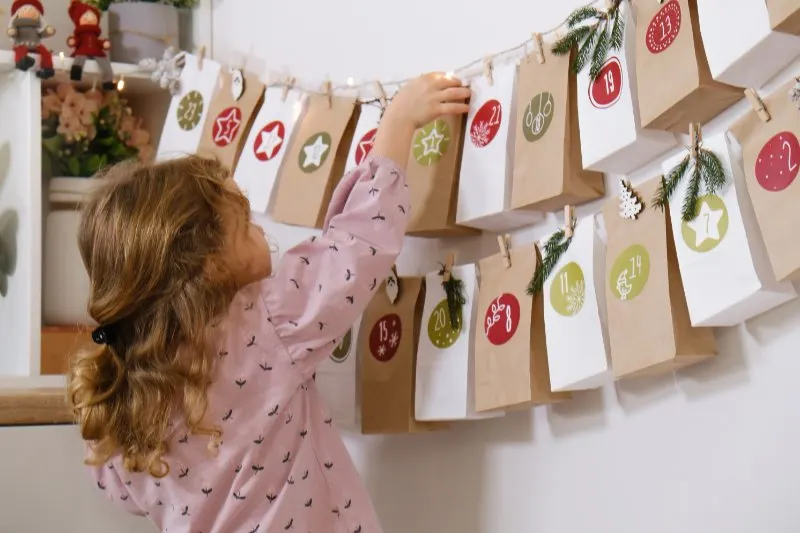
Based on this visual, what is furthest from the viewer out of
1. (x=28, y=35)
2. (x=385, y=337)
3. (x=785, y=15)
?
(x=28, y=35)

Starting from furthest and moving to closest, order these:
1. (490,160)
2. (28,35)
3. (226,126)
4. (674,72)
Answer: (28,35) < (226,126) < (490,160) < (674,72)

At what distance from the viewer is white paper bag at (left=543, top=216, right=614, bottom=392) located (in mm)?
974

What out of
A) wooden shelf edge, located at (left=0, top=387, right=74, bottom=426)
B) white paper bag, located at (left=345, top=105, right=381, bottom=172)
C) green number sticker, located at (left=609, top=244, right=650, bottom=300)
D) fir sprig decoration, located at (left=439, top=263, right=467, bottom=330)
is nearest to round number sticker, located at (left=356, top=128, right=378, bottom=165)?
white paper bag, located at (left=345, top=105, right=381, bottom=172)

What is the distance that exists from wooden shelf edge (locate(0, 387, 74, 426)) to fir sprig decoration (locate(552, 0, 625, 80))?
0.82m

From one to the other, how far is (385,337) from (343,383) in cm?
10

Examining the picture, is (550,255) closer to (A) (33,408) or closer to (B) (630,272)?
(B) (630,272)

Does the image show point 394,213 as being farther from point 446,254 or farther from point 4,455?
point 4,455

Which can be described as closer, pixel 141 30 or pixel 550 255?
pixel 550 255

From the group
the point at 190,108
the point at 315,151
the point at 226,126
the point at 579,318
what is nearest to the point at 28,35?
the point at 190,108

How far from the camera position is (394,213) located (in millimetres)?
1079

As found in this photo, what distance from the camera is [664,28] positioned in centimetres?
92

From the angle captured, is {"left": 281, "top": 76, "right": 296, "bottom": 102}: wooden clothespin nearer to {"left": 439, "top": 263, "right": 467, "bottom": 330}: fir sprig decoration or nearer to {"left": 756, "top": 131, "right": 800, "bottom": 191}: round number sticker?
{"left": 439, "top": 263, "right": 467, "bottom": 330}: fir sprig decoration

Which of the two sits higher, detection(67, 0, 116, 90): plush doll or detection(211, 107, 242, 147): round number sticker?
detection(67, 0, 116, 90): plush doll

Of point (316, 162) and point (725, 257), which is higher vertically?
point (316, 162)
